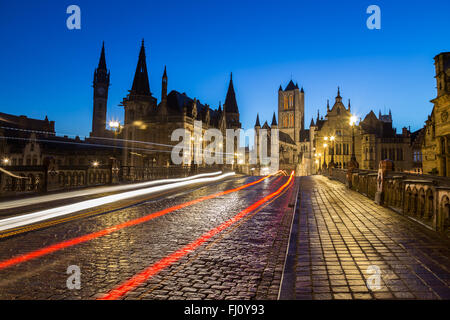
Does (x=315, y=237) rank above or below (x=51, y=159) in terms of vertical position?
below

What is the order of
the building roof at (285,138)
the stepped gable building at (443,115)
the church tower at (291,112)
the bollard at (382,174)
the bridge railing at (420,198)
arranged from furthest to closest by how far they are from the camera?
1. the church tower at (291,112)
2. the building roof at (285,138)
3. the stepped gable building at (443,115)
4. the bollard at (382,174)
5. the bridge railing at (420,198)

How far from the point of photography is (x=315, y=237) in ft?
19.2

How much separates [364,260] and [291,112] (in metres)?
119

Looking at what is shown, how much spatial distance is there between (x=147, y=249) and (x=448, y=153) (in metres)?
29.3

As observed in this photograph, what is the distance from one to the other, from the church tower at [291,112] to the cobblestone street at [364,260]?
111517 mm

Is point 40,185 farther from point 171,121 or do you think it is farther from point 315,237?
point 171,121

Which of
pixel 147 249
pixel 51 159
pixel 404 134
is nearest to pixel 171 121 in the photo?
pixel 51 159

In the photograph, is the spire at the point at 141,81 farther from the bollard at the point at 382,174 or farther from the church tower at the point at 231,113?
the bollard at the point at 382,174

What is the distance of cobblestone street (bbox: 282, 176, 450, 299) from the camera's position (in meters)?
3.31

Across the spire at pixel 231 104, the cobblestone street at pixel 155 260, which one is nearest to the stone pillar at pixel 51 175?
the cobblestone street at pixel 155 260

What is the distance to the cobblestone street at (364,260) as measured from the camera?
10.9 ft

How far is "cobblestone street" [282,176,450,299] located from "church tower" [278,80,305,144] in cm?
11152

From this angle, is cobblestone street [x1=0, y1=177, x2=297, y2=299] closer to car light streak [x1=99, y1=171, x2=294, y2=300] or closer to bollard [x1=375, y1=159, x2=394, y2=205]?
car light streak [x1=99, y1=171, x2=294, y2=300]

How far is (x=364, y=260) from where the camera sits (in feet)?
14.4
